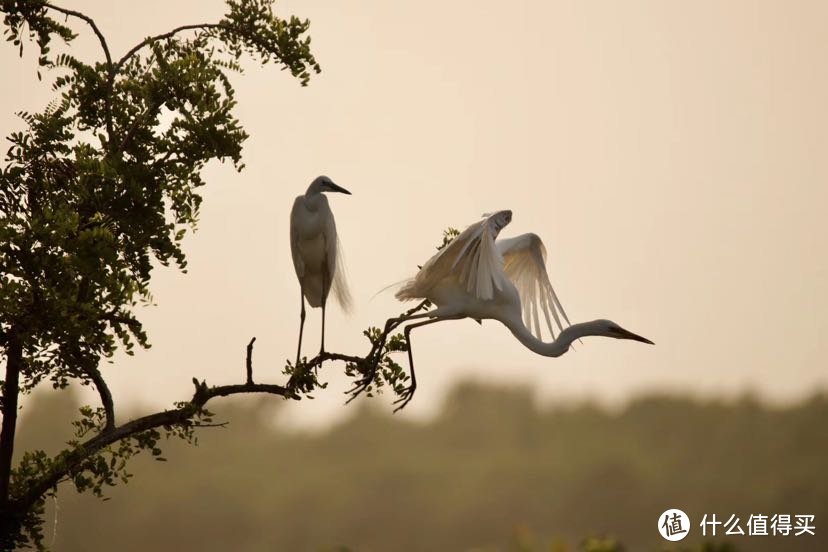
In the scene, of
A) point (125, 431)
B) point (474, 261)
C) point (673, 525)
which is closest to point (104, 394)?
point (125, 431)

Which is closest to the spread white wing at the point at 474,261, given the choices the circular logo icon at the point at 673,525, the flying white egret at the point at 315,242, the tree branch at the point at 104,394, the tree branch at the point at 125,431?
the flying white egret at the point at 315,242

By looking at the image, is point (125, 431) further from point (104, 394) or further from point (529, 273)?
point (529, 273)

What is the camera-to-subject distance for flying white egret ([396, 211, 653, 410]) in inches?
299

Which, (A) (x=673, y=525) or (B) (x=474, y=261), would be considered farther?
(A) (x=673, y=525)

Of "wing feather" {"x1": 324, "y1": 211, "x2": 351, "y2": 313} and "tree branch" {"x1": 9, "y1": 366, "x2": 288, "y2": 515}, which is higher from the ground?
"wing feather" {"x1": 324, "y1": 211, "x2": 351, "y2": 313}

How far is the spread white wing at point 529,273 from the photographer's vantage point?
862 centimetres

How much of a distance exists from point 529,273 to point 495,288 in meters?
0.81

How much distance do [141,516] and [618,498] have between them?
1512cm

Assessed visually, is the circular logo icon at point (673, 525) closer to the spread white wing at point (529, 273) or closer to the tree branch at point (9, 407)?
the spread white wing at point (529, 273)

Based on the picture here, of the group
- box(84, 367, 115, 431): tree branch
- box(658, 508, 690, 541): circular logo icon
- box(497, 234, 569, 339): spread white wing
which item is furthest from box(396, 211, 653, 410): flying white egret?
box(658, 508, 690, 541): circular logo icon

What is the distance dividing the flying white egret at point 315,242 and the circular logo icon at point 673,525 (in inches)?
122

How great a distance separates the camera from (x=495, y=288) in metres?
8.01

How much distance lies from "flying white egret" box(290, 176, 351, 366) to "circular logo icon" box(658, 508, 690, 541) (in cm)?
309

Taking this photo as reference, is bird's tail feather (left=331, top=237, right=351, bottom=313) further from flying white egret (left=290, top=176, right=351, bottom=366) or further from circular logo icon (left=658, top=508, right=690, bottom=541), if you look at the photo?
circular logo icon (left=658, top=508, right=690, bottom=541)
